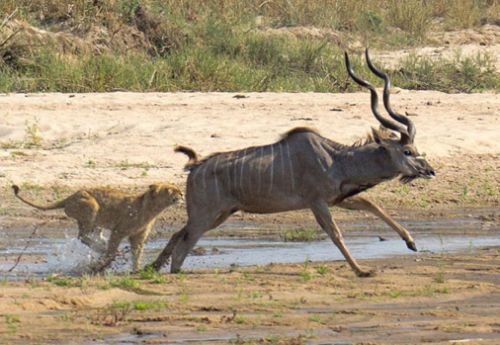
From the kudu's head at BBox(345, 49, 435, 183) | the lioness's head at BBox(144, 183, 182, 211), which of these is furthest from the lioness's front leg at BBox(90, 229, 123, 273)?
the kudu's head at BBox(345, 49, 435, 183)

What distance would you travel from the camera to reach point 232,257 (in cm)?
1098

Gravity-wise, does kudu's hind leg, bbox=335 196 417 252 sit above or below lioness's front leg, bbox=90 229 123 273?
above

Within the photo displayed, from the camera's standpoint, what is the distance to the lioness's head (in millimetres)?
11125

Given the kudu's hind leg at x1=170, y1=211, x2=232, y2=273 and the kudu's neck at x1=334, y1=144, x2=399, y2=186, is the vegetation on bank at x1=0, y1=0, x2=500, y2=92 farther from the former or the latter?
the kudu's neck at x1=334, y1=144, x2=399, y2=186

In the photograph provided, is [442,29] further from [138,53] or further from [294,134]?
[294,134]

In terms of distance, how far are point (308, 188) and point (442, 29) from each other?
13.5m

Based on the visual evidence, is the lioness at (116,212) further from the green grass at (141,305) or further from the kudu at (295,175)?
the green grass at (141,305)

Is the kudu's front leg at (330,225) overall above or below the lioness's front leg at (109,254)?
above

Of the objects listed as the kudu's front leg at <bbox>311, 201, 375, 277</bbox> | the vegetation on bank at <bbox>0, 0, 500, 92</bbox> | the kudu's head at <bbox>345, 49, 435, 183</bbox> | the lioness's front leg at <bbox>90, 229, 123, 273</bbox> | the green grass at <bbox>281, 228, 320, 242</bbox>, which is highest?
the kudu's head at <bbox>345, 49, 435, 183</bbox>

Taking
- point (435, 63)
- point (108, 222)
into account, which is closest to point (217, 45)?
point (435, 63)

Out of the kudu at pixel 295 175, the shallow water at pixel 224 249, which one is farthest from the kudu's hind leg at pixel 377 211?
the shallow water at pixel 224 249

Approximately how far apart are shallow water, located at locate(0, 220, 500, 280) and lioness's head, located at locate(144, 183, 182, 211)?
1.38 ft

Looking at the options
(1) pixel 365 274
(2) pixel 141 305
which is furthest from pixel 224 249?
(2) pixel 141 305

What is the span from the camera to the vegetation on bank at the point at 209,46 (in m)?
17.5
